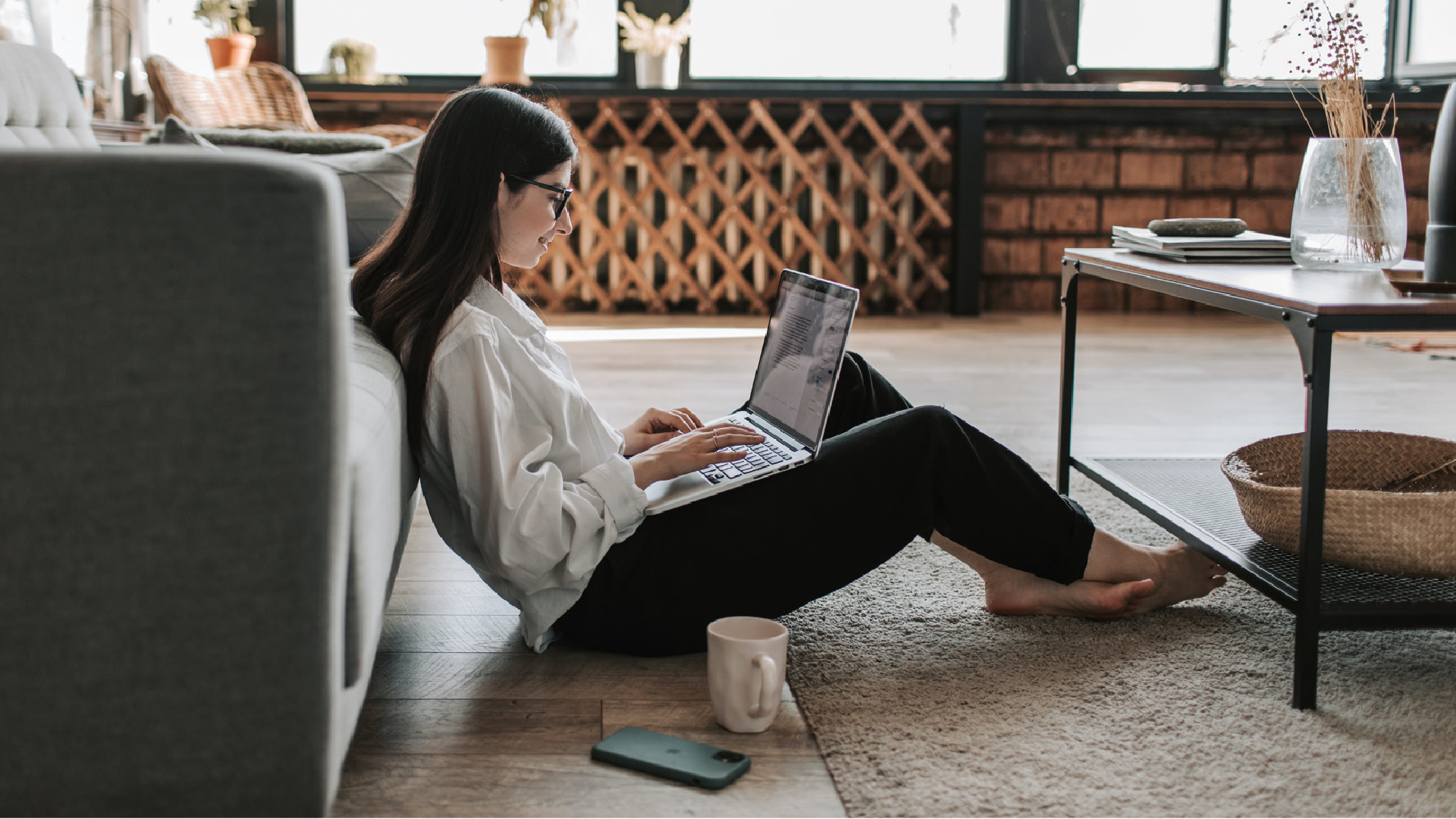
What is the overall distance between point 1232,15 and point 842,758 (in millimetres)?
4100

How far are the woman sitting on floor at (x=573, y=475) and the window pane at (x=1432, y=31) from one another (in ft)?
12.6

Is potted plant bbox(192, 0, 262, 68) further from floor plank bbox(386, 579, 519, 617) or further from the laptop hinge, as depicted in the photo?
the laptop hinge

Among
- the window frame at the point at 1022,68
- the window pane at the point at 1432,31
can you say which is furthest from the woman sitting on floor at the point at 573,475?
the window pane at the point at 1432,31

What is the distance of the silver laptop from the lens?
45.9 inches

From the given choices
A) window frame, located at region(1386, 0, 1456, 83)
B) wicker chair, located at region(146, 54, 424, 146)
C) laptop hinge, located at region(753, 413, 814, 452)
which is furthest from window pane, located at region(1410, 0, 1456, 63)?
laptop hinge, located at region(753, 413, 814, 452)

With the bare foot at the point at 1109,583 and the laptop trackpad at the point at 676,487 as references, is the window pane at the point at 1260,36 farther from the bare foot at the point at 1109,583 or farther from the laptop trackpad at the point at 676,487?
the laptop trackpad at the point at 676,487

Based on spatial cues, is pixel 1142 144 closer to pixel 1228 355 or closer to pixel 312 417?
pixel 1228 355

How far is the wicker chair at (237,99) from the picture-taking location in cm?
288

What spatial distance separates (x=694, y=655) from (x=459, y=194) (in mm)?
513

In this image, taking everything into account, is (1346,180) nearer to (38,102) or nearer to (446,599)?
(446,599)

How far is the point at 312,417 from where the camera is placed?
0.72m

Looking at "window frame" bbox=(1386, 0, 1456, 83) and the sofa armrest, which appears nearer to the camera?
the sofa armrest

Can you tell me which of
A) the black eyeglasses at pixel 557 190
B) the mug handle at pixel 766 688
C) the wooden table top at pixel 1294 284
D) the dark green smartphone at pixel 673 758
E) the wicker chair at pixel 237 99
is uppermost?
the wicker chair at pixel 237 99

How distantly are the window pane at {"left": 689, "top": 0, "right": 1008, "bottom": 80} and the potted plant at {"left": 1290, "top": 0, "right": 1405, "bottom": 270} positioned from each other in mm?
3072
